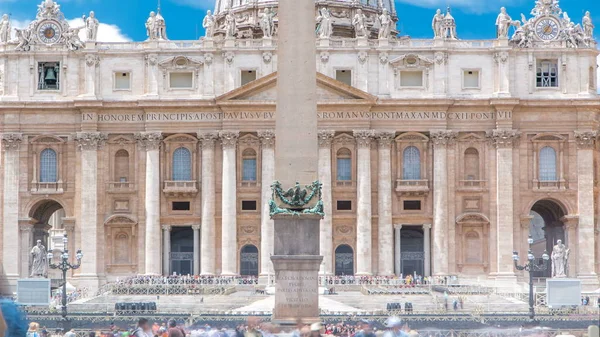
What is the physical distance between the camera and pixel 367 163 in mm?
87500

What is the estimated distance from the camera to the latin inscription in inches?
3445

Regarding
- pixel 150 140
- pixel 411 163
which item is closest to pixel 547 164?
pixel 411 163

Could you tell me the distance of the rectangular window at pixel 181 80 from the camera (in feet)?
291

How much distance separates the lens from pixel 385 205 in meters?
87.5

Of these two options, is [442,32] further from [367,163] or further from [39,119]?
[39,119]

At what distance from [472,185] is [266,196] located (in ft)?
44.1

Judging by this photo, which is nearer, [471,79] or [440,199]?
[440,199]

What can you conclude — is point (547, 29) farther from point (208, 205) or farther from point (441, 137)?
point (208, 205)

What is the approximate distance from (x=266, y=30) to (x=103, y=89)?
11.4m

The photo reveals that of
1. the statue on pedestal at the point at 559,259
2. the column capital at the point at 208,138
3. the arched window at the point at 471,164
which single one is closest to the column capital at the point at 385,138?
the arched window at the point at 471,164

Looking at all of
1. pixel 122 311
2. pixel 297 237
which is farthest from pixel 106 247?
pixel 297 237

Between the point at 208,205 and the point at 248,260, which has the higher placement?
the point at 208,205

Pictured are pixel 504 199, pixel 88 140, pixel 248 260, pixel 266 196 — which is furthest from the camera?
pixel 248 260

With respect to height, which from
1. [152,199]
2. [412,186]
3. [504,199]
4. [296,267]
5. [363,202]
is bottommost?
[296,267]
